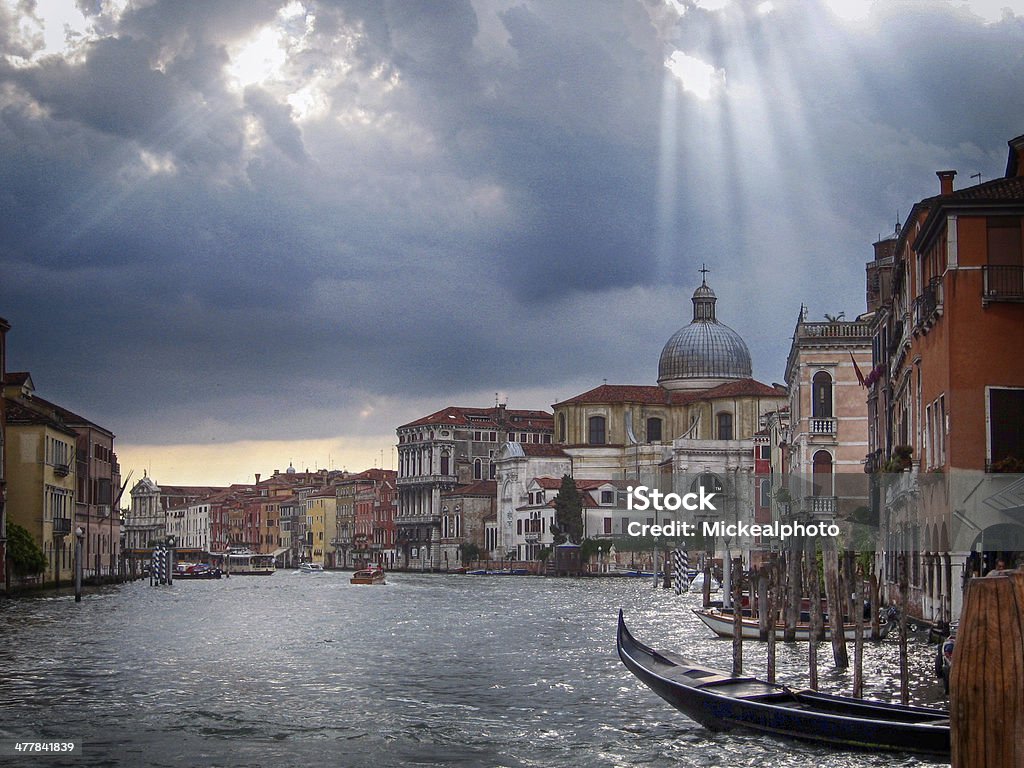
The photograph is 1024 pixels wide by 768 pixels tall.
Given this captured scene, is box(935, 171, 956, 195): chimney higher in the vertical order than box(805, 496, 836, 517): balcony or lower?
higher

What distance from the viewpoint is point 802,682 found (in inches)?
794

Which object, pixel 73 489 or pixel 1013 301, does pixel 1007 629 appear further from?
pixel 73 489

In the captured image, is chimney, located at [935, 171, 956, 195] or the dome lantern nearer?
chimney, located at [935, 171, 956, 195]

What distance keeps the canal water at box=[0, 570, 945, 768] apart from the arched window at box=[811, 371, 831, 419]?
10.3m

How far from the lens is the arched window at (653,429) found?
100 metres

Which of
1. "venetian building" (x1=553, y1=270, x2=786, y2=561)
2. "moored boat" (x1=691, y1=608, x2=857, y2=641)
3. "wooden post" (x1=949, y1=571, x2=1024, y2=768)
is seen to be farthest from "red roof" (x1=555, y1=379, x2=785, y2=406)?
"wooden post" (x1=949, y1=571, x2=1024, y2=768)

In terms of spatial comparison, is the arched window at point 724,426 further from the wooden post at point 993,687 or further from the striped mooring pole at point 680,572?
the wooden post at point 993,687

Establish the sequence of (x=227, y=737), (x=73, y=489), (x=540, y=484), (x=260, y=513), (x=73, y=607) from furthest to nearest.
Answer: (x=260, y=513), (x=540, y=484), (x=73, y=489), (x=73, y=607), (x=227, y=737)

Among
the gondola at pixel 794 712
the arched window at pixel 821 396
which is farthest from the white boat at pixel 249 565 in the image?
the gondola at pixel 794 712

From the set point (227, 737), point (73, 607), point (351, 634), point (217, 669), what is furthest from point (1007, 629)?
point (73, 607)

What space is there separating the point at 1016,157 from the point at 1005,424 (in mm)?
6409

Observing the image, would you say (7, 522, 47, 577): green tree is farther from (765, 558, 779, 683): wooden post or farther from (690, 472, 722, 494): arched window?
(690, 472, 722, 494): arched window

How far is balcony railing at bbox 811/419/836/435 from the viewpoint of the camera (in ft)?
149

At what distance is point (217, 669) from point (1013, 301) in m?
13.4
